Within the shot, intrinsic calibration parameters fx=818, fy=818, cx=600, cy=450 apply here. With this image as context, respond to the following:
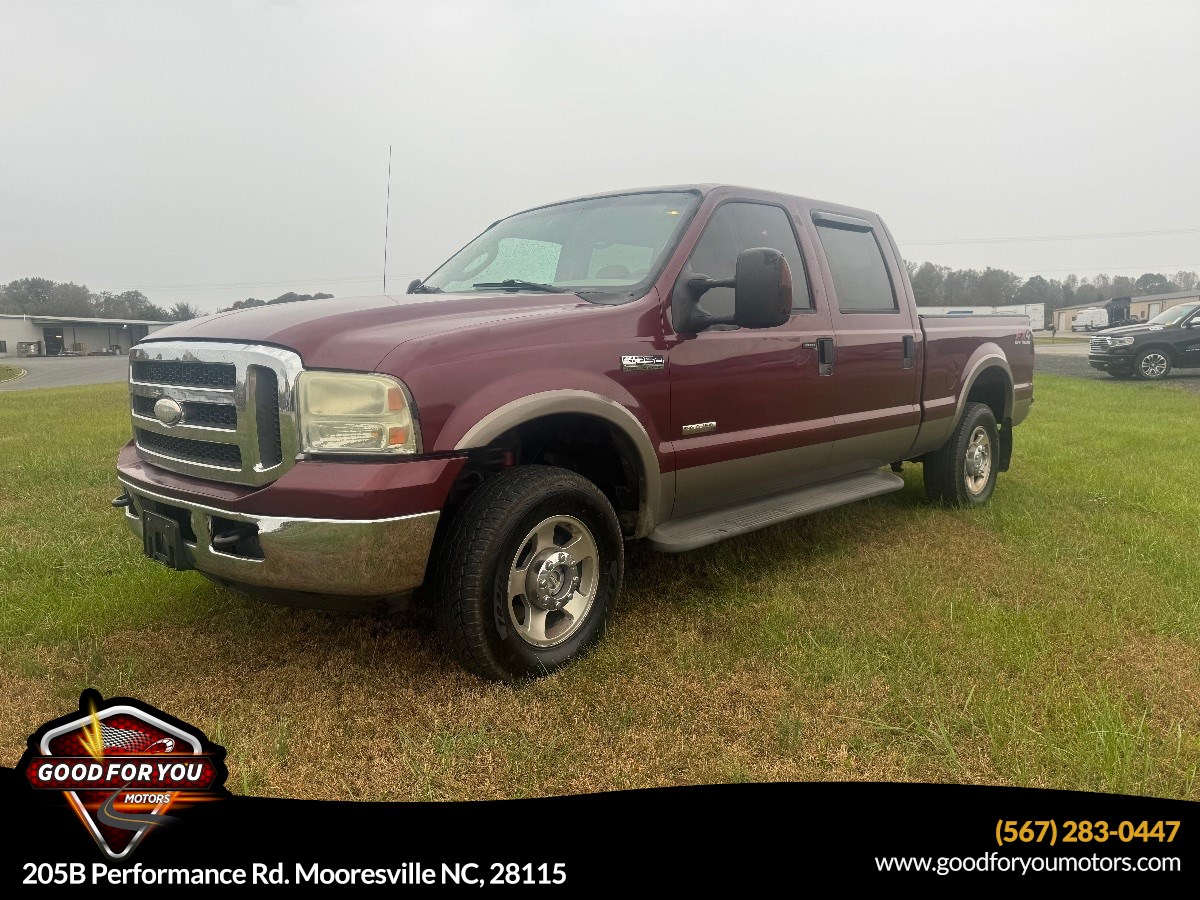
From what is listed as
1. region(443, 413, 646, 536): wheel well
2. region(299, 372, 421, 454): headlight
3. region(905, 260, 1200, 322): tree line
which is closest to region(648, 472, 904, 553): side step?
region(443, 413, 646, 536): wheel well

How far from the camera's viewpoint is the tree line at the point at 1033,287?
73.4 meters

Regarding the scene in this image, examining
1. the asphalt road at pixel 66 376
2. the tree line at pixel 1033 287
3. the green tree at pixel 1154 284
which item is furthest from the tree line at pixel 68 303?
the green tree at pixel 1154 284

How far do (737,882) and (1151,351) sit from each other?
66.0 ft

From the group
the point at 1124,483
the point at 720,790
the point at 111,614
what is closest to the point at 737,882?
the point at 720,790

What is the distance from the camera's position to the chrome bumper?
2527 mm

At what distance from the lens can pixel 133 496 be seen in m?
3.14

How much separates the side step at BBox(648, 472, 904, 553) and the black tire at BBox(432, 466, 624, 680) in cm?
36

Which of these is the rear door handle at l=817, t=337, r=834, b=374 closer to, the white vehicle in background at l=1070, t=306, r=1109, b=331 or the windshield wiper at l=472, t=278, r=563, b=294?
the windshield wiper at l=472, t=278, r=563, b=294

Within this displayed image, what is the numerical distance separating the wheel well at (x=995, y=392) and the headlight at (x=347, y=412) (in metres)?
4.69

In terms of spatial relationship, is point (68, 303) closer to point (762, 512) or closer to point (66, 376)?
point (66, 376)

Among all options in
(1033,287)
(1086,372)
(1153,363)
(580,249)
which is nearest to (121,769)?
(580,249)

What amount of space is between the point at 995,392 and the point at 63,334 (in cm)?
8387

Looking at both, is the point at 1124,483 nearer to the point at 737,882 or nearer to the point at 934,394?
the point at 934,394

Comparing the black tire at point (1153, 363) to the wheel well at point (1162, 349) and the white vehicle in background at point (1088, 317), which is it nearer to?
the wheel well at point (1162, 349)
